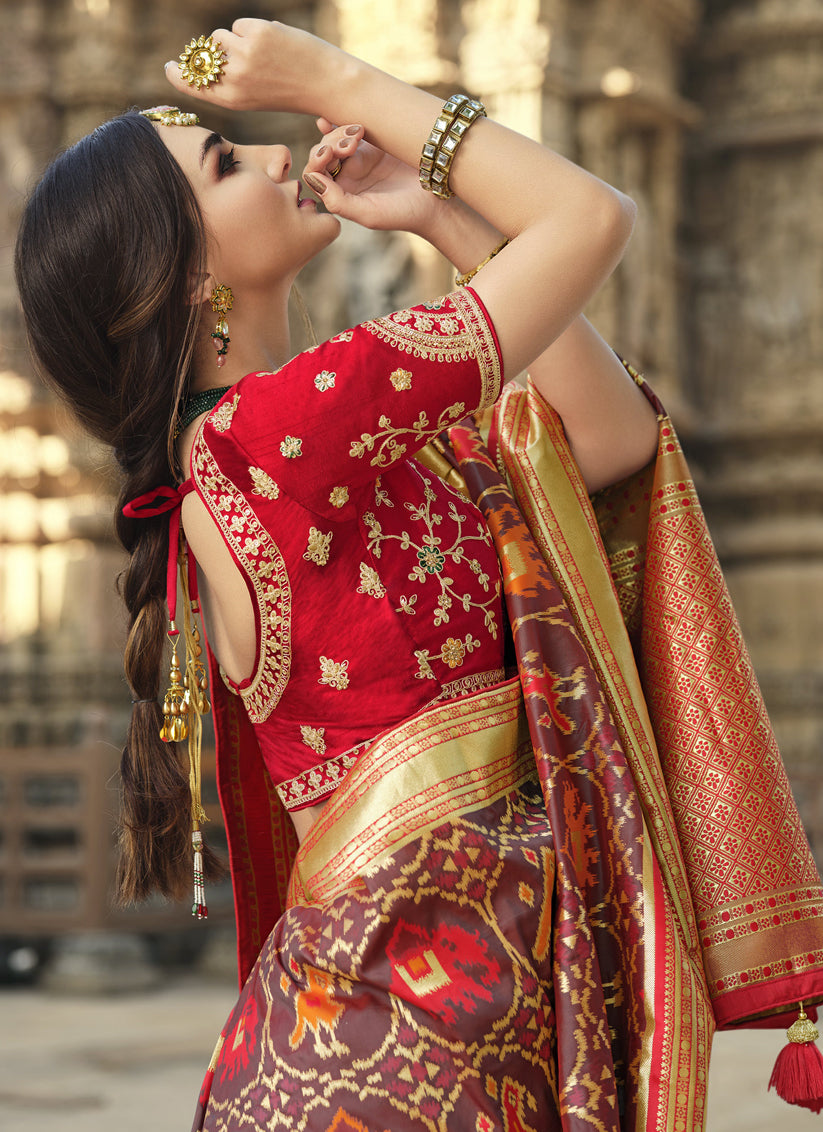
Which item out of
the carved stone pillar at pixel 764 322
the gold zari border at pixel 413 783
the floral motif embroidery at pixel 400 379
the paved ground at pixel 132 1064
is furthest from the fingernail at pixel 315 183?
the carved stone pillar at pixel 764 322

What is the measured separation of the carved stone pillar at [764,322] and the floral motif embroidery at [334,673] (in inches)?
177

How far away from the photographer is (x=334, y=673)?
1.05m

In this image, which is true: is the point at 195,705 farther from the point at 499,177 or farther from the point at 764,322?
the point at 764,322

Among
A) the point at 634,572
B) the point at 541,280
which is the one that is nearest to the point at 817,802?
the point at 634,572

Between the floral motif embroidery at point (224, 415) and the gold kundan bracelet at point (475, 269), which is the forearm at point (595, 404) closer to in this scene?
the gold kundan bracelet at point (475, 269)

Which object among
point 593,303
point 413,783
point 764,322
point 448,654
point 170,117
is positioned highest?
point 764,322

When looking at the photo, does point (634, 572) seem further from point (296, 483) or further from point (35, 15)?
point (35, 15)

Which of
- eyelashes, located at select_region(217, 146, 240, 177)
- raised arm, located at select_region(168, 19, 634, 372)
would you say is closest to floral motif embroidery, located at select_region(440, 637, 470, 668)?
raised arm, located at select_region(168, 19, 634, 372)

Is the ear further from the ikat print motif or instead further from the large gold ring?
the ikat print motif

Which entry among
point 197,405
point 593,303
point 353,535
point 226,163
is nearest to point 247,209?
point 226,163

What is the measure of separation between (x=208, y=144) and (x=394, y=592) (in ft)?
1.33

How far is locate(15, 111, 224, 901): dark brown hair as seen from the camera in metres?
1.10

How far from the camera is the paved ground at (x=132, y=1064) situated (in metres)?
2.98

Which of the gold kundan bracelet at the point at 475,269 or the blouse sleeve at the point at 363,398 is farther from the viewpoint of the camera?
the gold kundan bracelet at the point at 475,269
